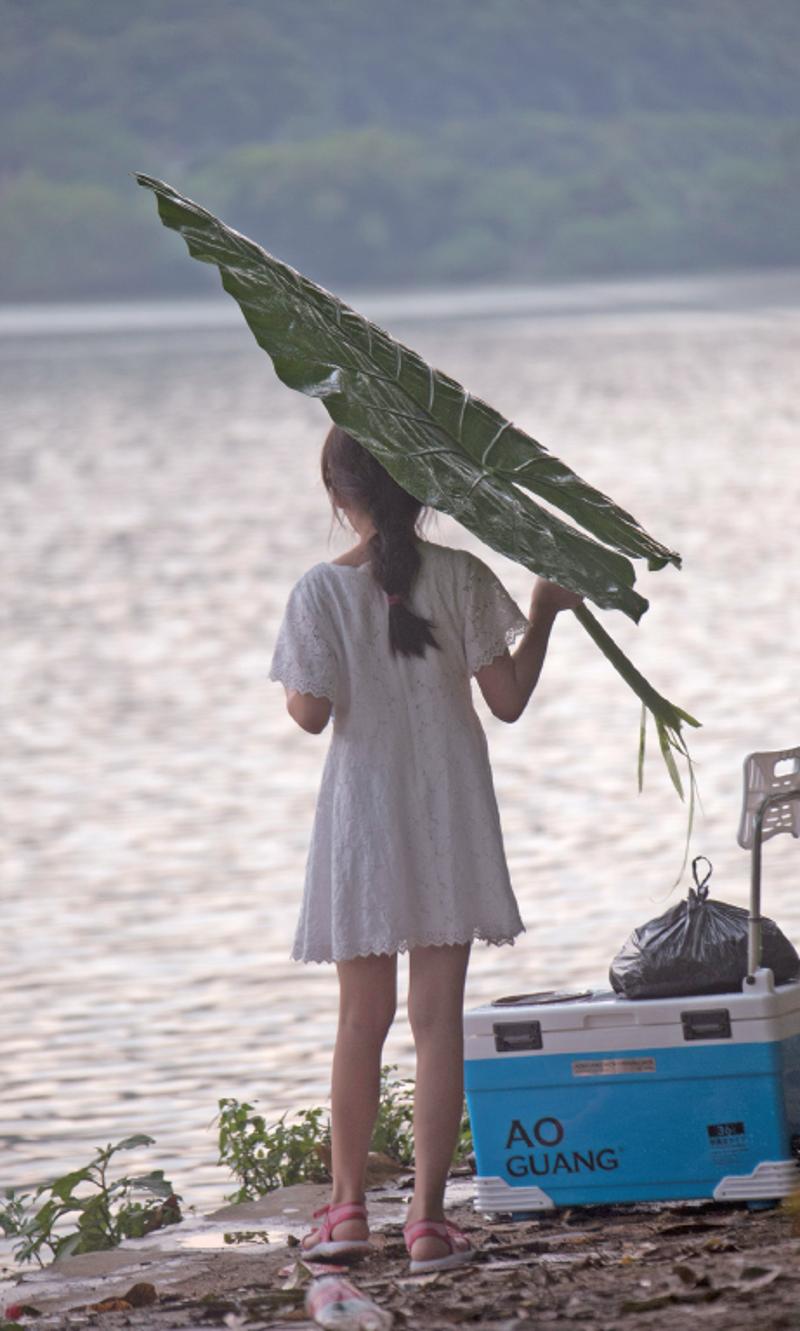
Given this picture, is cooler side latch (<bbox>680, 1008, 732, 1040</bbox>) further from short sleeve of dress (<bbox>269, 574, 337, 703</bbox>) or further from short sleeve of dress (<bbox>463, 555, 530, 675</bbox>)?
short sleeve of dress (<bbox>269, 574, 337, 703</bbox>)

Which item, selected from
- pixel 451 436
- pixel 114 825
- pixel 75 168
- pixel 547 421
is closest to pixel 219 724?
pixel 114 825

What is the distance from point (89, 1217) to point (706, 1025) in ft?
4.62

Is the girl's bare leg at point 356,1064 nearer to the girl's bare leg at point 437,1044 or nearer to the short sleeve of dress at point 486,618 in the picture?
the girl's bare leg at point 437,1044

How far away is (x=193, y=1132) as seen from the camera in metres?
6.29

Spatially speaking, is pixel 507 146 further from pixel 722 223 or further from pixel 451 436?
pixel 451 436

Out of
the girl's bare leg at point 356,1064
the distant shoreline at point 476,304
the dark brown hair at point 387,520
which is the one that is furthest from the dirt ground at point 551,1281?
the distant shoreline at point 476,304

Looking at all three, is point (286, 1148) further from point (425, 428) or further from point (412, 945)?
point (425, 428)

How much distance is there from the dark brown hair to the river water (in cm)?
179

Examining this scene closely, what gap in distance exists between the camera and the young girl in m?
4.38

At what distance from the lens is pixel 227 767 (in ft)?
37.2

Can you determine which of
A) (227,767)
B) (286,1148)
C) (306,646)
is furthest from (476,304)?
(306,646)


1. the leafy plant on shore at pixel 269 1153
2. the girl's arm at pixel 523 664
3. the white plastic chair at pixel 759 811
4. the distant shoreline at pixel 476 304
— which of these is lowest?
the leafy plant on shore at pixel 269 1153

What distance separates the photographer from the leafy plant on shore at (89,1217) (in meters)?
5.17

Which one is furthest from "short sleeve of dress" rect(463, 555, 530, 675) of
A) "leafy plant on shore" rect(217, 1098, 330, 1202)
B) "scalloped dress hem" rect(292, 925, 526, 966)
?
"leafy plant on shore" rect(217, 1098, 330, 1202)
